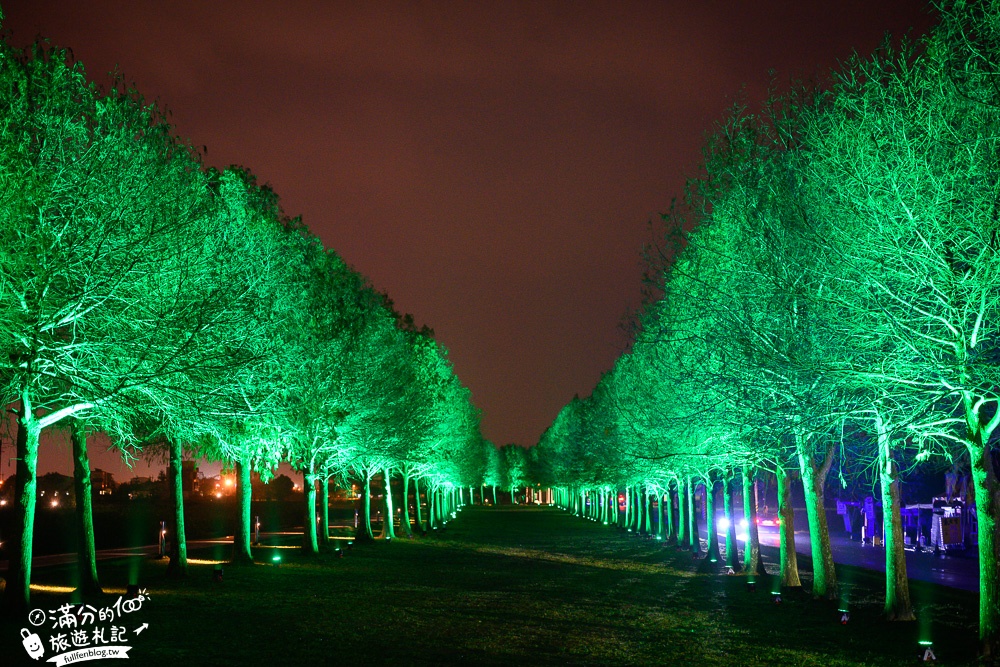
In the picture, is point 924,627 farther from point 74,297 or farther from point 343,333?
point 343,333

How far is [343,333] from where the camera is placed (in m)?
32.0

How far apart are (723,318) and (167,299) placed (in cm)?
1040

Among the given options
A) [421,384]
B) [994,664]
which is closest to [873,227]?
[994,664]

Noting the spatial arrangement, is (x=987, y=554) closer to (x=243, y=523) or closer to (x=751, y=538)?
(x=751, y=538)

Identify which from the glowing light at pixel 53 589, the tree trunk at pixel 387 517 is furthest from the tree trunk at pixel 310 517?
the glowing light at pixel 53 589

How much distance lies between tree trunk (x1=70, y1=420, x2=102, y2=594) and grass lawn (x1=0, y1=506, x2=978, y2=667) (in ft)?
1.92

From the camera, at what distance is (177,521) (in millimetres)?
23281

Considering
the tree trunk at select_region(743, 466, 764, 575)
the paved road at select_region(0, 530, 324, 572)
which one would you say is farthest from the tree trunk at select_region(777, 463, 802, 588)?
the paved road at select_region(0, 530, 324, 572)

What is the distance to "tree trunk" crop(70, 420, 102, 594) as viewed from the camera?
18297 millimetres

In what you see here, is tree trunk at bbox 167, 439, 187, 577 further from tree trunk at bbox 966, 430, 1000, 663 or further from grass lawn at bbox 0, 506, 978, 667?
tree trunk at bbox 966, 430, 1000, 663

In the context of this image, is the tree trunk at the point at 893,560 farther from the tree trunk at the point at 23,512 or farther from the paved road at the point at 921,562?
the tree trunk at the point at 23,512

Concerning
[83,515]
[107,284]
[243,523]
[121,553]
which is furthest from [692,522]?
[107,284]

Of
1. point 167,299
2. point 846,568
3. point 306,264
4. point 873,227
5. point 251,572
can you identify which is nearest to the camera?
point 873,227

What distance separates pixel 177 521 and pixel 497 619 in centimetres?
1003
